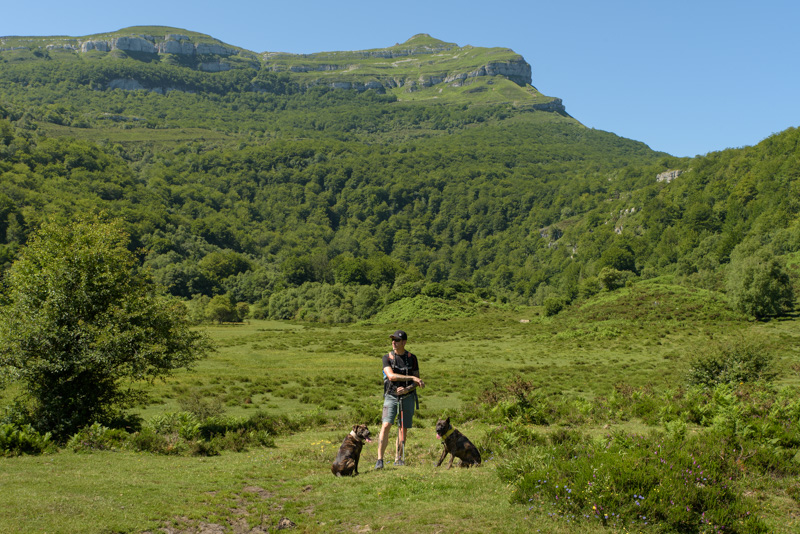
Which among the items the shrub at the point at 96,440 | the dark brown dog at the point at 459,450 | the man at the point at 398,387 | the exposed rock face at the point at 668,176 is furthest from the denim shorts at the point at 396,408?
the exposed rock face at the point at 668,176

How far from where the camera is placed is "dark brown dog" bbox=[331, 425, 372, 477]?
10.6 m

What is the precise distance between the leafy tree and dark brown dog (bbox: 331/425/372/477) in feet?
199

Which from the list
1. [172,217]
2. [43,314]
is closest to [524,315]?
[43,314]

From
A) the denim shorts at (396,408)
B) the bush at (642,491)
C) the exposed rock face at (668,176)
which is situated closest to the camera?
the bush at (642,491)

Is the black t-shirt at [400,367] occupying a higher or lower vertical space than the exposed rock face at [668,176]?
lower

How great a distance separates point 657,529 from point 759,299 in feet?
203

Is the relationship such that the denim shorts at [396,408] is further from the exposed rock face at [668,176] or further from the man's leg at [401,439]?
the exposed rock face at [668,176]

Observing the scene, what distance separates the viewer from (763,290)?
58.8m

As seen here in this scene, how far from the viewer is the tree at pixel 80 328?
1627 centimetres

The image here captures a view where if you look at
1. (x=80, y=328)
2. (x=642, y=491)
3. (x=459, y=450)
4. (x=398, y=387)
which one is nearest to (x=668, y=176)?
(x=80, y=328)

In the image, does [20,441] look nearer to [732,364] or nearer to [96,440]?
[96,440]

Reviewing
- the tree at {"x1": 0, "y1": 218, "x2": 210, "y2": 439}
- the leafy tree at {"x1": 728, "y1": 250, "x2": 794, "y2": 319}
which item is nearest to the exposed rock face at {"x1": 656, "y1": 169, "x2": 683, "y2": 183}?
the leafy tree at {"x1": 728, "y1": 250, "x2": 794, "y2": 319}

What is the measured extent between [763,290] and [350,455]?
61.7 m

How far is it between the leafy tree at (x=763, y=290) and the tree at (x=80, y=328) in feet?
194
